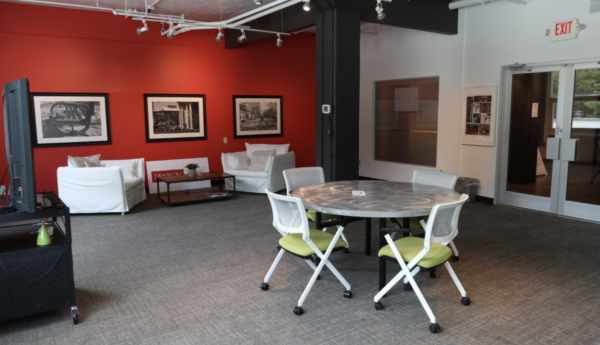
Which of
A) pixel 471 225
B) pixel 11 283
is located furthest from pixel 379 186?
pixel 11 283

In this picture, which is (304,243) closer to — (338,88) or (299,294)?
(299,294)

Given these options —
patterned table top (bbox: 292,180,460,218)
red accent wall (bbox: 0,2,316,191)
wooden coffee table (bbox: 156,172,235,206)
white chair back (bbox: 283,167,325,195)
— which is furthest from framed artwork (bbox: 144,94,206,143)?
patterned table top (bbox: 292,180,460,218)

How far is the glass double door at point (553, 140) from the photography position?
6.46 meters

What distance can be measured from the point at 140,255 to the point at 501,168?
595 centimetres

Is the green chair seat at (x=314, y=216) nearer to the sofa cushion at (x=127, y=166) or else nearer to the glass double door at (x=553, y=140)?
the glass double door at (x=553, y=140)

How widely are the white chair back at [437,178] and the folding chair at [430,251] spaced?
4.13ft

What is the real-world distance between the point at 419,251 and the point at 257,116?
297 inches

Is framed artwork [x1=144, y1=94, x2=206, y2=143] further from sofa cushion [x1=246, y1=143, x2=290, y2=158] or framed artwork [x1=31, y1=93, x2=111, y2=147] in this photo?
sofa cushion [x1=246, y1=143, x2=290, y2=158]

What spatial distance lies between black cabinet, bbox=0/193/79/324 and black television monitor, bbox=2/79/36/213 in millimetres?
142

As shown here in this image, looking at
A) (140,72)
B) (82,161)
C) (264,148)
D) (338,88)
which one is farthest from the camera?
(264,148)

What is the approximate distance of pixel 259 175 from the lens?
8750 millimetres

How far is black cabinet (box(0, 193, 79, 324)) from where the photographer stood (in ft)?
10.7

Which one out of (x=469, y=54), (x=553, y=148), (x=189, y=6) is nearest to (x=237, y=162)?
(x=189, y=6)

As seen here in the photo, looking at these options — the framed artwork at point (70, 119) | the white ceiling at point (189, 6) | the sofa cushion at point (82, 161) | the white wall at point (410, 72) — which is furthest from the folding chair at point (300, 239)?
the framed artwork at point (70, 119)
